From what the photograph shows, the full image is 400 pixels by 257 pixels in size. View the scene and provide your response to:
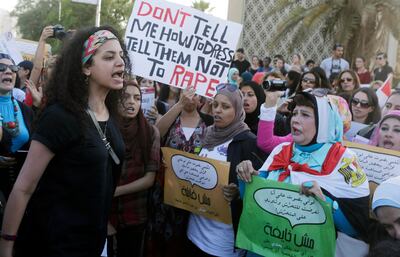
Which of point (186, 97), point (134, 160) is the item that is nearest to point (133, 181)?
point (134, 160)

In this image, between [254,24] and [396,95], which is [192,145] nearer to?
[396,95]

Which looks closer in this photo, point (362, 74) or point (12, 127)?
point (12, 127)

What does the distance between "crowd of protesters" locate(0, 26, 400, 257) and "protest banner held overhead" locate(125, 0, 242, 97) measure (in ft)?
0.74

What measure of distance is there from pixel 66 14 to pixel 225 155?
27714 mm

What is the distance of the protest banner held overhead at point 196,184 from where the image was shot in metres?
3.55

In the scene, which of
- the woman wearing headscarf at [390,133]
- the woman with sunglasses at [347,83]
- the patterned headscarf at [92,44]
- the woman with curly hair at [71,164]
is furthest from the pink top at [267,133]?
the woman with sunglasses at [347,83]

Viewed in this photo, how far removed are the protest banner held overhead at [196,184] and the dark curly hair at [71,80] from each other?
1.26 m

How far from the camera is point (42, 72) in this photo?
5656mm

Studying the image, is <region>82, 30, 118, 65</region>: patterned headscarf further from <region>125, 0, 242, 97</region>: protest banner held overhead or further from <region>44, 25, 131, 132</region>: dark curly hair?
<region>125, 0, 242, 97</region>: protest banner held overhead

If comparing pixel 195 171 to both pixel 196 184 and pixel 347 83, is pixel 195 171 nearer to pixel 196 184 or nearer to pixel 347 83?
pixel 196 184

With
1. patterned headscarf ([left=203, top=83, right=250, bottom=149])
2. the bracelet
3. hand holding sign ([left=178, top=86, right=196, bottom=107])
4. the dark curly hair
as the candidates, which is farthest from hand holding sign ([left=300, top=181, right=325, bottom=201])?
hand holding sign ([left=178, top=86, right=196, bottom=107])

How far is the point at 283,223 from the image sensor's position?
2.95 m

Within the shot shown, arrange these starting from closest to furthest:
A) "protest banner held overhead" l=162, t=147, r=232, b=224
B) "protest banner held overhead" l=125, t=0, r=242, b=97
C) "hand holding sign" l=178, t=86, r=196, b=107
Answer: "protest banner held overhead" l=162, t=147, r=232, b=224, "hand holding sign" l=178, t=86, r=196, b=107, "protest banner held overhead" l=125, t=0, r=242, b=97

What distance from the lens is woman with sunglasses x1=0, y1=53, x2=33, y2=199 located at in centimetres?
366
